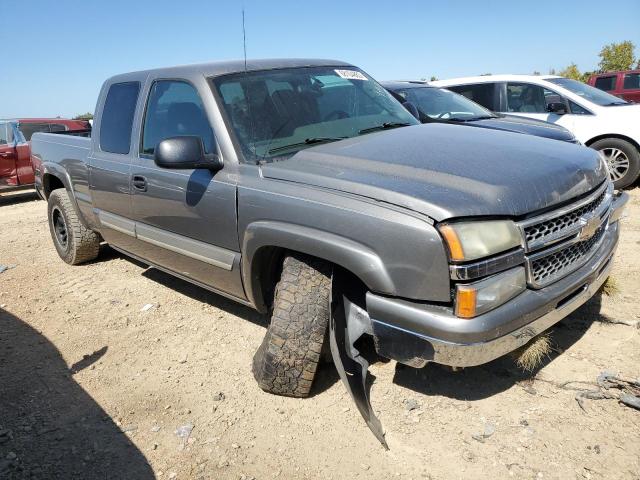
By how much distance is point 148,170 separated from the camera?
368 cm

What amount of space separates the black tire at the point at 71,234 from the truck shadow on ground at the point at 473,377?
3.69 meters

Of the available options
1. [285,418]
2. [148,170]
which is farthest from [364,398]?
[148,170]

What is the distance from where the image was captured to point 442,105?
7.00m

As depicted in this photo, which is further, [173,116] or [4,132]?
[4,132]

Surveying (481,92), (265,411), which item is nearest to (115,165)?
(265,411)

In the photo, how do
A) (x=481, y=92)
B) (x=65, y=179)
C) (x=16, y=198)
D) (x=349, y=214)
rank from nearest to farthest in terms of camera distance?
1. (x=349, y=214)
2. (x=65, y=179)
3. (x=481, y=92)
4. (x=16, y=198)

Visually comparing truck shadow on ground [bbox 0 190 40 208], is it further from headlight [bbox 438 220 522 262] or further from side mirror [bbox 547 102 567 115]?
headlight [bbox 438 220 522 262]

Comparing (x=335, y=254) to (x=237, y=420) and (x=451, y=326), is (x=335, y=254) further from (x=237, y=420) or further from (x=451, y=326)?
(x=237, y=420)

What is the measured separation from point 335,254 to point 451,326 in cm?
62

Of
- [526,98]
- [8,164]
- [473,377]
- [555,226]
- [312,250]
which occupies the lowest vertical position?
[473,377]

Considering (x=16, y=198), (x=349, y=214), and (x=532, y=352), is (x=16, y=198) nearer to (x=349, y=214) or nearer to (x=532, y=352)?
(x=349, y=214)

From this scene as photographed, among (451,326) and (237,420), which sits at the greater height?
→ (451,326)

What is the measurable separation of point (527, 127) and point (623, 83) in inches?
440

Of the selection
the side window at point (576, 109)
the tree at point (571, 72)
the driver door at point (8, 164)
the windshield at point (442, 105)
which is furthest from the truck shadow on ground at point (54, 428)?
the tree at point (571, 72)
